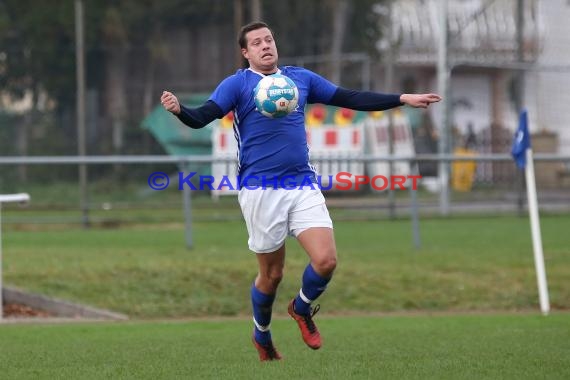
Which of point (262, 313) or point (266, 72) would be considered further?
point (262, 313)

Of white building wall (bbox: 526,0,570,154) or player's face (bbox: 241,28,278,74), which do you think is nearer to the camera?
player's face (bbox: 241,28,278,74)

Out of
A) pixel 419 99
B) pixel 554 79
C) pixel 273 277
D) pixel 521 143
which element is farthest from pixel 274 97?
pixel 554 79

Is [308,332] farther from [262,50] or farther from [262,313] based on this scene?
[262,50]

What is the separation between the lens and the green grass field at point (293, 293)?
27.0ft

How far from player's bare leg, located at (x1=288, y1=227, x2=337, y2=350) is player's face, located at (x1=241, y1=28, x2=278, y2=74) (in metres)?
1.11

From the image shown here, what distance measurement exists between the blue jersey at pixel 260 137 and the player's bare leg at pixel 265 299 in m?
0.59

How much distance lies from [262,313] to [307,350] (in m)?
0.89

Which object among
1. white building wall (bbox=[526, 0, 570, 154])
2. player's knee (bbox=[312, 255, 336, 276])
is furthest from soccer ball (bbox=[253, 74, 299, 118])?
white building wall (bbox=[526, 0, 570, 154])

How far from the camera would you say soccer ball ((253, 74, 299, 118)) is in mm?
8023

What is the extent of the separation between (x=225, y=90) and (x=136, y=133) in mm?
14818

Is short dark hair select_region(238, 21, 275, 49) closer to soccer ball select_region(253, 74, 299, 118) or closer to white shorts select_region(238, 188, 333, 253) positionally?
soccer ball select_region(253, 74, 299, 118)

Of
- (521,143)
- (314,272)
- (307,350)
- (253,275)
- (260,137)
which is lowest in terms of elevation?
(253,275)

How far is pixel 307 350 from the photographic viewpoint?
9273 millimetres

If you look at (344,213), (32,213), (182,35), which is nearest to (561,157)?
(344,213)
